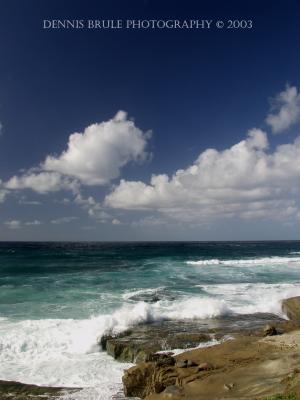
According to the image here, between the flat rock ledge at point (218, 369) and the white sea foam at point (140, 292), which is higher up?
the flat rock ledge at point (218, 369)

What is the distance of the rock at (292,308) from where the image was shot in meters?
20.0

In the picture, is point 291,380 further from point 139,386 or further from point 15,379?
point 15,379

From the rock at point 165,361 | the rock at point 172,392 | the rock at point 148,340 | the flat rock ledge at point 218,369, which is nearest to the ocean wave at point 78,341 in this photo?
the rock at point 148,340

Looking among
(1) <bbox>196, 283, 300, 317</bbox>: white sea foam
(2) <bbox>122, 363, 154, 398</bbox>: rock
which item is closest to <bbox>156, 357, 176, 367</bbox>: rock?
(2) <bbox>122, 363, 154, 398</bbox>: rock

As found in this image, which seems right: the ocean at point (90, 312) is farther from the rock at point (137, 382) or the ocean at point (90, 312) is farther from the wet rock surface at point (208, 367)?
the wet rock surface at point (208, 367)

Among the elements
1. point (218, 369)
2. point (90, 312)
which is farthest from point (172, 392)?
point (90, 312)

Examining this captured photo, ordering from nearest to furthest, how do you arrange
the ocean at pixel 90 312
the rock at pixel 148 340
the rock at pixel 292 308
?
the ocean at pixel 90 312, the rock at pixel 148 340, the rock at pixel 292 308

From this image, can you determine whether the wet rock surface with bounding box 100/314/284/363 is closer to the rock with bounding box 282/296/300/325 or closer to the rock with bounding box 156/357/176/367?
the rock with bounding box 156/357/176/367

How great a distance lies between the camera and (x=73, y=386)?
12.1 m

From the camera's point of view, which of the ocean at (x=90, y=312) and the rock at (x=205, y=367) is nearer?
the rock at (x=205, y=367)

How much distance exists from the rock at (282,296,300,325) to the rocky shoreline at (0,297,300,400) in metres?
3.13

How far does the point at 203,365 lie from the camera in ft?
37.6

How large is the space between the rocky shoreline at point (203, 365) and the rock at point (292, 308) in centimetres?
313

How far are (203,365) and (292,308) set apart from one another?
11172 mm
